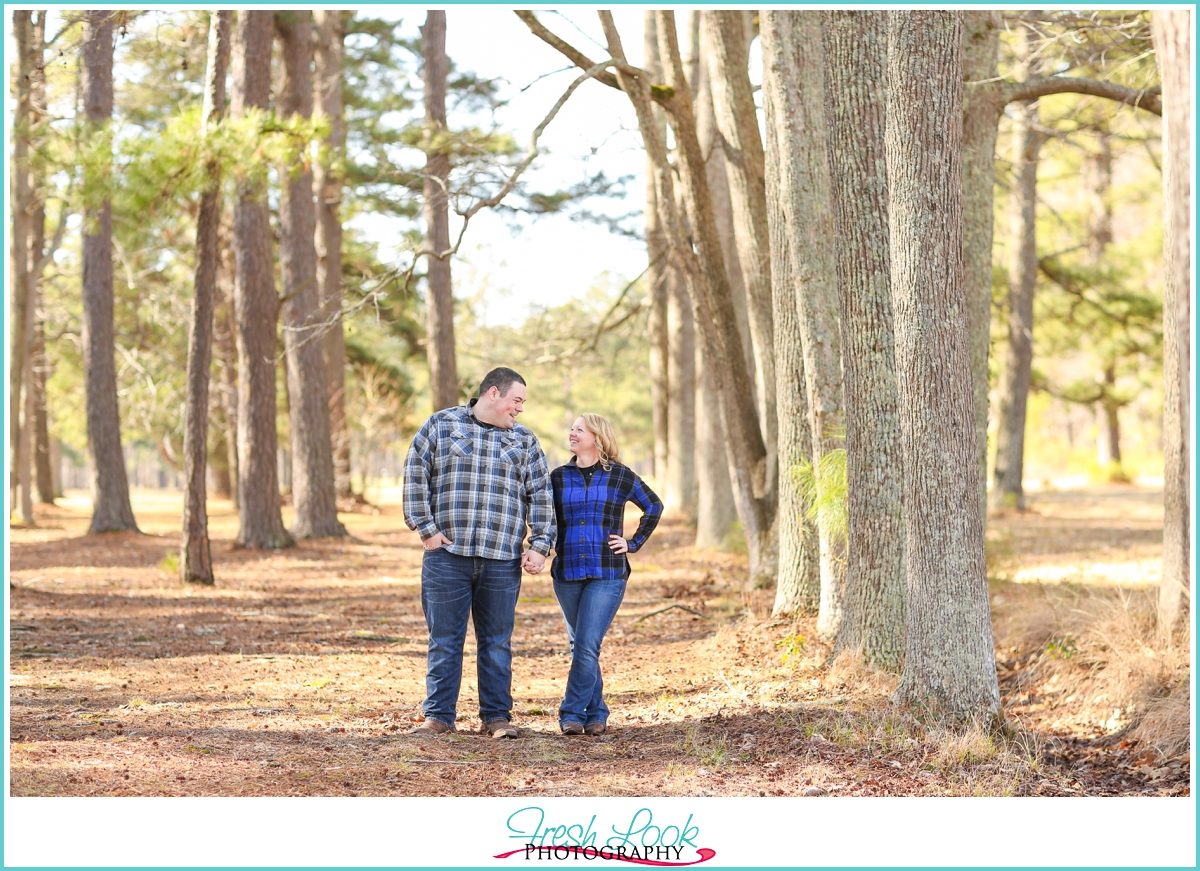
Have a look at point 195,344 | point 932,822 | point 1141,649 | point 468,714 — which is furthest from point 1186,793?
point 195,344

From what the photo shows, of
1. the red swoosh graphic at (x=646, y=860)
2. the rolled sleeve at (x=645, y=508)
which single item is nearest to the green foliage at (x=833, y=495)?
the rolled sleeve at (x=645, y=508)

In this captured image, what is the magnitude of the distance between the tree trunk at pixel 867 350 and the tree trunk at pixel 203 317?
21.2 feet

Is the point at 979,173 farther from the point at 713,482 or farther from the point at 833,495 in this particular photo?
the point at 713,482

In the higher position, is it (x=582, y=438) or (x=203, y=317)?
(x=203, y=317)

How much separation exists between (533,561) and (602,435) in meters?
0.77

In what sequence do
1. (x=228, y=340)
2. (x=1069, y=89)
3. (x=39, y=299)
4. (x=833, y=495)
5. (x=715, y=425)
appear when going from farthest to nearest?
(x=228, y=340), (x=39, y=299), (x=715, y=425), (x=1069, y=89), (x=833, y=495)

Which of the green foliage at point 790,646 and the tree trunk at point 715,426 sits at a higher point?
the tree trunk at point 715,426

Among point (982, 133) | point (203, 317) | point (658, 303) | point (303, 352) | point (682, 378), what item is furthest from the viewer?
point (658, 303)

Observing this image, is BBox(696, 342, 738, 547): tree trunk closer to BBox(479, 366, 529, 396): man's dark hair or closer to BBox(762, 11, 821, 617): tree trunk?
BBox(762, 11, 821, 617): tree trunk

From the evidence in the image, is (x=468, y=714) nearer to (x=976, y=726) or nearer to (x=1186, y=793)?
(x=976, y=726)

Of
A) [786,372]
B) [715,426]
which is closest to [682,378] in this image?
[715,426]

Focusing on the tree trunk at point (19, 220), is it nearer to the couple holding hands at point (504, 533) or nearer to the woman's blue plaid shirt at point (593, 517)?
the couple holding hands at point (504, 533)

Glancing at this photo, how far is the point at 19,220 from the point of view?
60.3 feet

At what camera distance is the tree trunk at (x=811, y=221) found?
769cm
